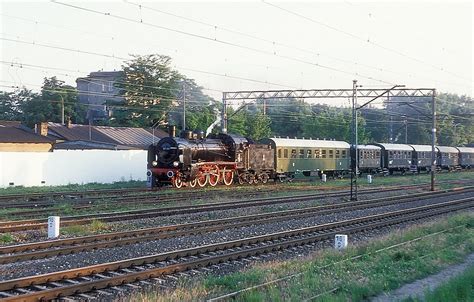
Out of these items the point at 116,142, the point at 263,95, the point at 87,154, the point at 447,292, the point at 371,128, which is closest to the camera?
the point at 447,292

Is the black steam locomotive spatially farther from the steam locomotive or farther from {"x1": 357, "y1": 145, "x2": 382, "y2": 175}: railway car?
{"x1": 357, "y1": 145, "x2": 382, "y2": 175}: railway car

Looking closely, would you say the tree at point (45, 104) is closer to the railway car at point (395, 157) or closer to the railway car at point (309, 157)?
the railway car at point (309, 157)

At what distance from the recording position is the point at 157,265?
11922 mm

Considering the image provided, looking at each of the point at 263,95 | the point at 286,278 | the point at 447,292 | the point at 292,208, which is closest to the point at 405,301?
the point at 447,292

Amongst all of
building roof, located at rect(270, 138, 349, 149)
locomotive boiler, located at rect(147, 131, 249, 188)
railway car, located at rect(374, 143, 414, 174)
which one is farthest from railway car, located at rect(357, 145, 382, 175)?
locomotive boiler, located at rect(147, 131, 249, 188)

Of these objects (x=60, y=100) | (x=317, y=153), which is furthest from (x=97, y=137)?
(x=60, y=100)

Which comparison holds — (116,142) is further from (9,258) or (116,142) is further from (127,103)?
(9,258)

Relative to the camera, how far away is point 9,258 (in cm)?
1205

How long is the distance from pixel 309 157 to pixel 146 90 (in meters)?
30.0

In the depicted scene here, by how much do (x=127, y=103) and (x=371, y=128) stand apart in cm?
3756

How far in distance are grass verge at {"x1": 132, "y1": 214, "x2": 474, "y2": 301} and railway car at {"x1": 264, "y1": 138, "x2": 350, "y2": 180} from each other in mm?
26325

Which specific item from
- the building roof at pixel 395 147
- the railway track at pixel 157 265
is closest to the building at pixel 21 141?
the railway track at pixel 157 265

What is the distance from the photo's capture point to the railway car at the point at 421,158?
60281 millimetres

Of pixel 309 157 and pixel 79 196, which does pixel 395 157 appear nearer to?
pixel 309 157
